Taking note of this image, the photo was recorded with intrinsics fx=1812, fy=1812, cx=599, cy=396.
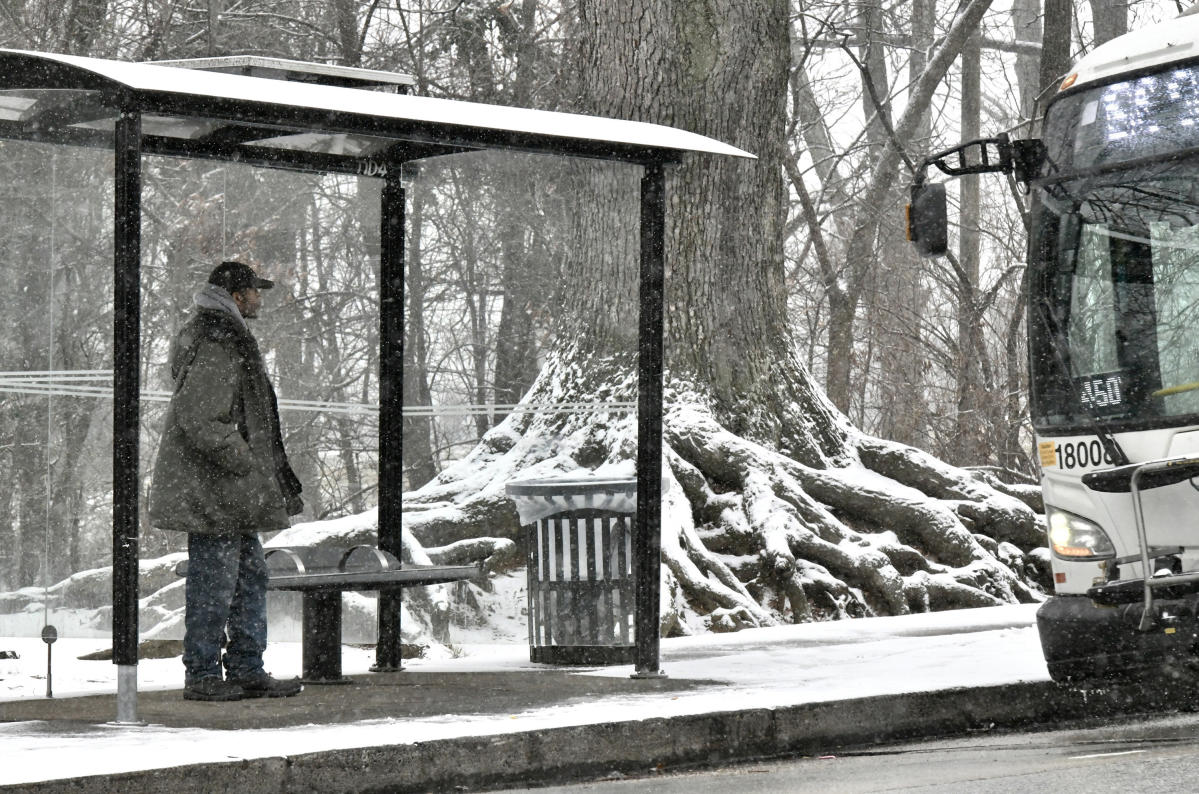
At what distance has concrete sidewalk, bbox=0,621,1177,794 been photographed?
589 cm

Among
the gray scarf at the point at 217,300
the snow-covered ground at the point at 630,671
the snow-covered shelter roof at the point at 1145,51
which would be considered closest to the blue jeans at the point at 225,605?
the snow-covered ground at the point at 630,671

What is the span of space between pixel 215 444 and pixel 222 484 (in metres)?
0.19

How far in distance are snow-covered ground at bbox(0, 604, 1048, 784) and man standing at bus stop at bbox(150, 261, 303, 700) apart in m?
0.86

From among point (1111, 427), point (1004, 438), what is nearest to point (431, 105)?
point (1111, 427)

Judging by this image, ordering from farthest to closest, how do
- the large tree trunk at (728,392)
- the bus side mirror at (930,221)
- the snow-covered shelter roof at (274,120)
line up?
the large tree trunk at (728,392) → the bus side mirror at (930,221) → the snow-covered shelter roof at (274,120)

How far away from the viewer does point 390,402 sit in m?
8.69

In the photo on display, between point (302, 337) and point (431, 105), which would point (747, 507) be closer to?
point (302, 337)

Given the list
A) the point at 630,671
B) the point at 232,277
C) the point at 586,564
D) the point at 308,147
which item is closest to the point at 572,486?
the point at 586,564

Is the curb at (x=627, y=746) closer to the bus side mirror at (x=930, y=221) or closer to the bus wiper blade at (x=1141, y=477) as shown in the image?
the bus wiper blade at (x=1141, y=477)

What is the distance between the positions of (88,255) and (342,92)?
375cm

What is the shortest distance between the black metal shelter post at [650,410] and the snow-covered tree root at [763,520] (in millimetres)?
2817

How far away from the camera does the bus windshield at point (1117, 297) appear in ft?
24.6

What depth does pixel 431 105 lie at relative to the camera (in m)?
7.38

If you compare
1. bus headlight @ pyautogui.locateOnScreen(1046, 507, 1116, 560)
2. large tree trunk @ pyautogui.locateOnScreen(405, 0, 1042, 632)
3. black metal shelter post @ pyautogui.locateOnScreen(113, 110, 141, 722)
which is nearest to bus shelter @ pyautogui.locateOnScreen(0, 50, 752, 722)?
black metal shelter post @ pyautogui.locateOnScreen(113, 110, 141, 722)
